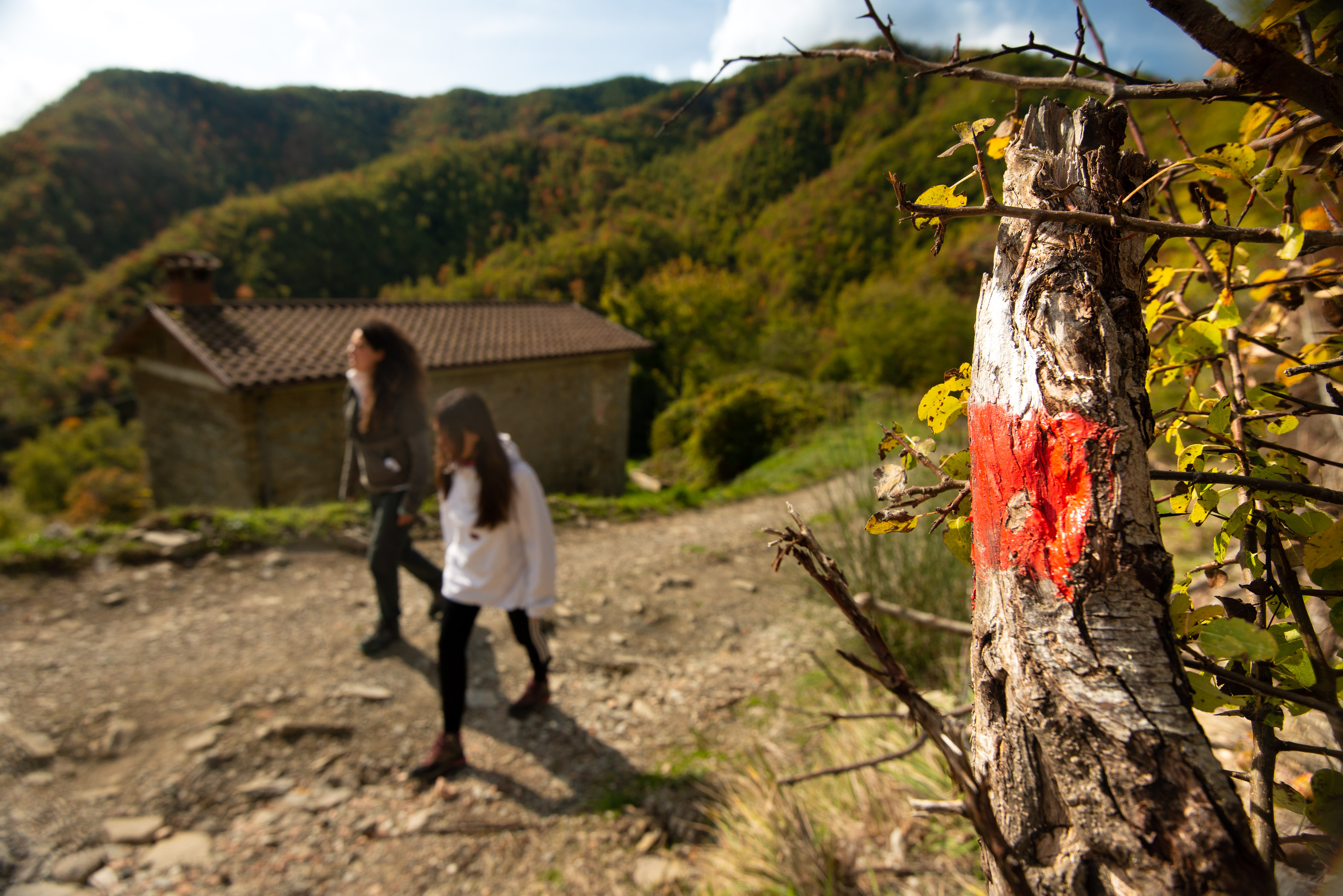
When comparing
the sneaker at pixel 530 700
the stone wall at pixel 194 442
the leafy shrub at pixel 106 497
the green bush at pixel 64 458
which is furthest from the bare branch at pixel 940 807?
the green bush at pixel 64 458

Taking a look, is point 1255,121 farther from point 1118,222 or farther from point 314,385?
point 314,385

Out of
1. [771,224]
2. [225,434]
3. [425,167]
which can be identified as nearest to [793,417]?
[225,434]

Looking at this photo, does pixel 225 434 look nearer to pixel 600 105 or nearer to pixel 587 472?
pixel 587 472

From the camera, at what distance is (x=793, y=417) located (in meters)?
14.0

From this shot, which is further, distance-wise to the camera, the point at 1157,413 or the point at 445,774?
the point at 445,774

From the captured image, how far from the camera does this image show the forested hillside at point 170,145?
4900 cm

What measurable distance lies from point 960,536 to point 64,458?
41059 millimetres

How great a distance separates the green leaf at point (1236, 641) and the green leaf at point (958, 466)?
295 millimetres

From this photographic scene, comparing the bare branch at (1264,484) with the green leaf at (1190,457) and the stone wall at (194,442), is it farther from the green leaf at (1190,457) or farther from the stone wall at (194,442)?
the stone wall at (194,442)

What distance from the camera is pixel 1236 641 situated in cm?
62

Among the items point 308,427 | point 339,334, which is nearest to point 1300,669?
point 308,427

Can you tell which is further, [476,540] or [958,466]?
[476,540]

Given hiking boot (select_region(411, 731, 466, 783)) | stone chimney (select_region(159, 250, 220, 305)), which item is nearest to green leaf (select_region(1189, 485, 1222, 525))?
hiking boot (select_region(411, 731, 466, 783))

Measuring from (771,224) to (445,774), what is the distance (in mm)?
48496
